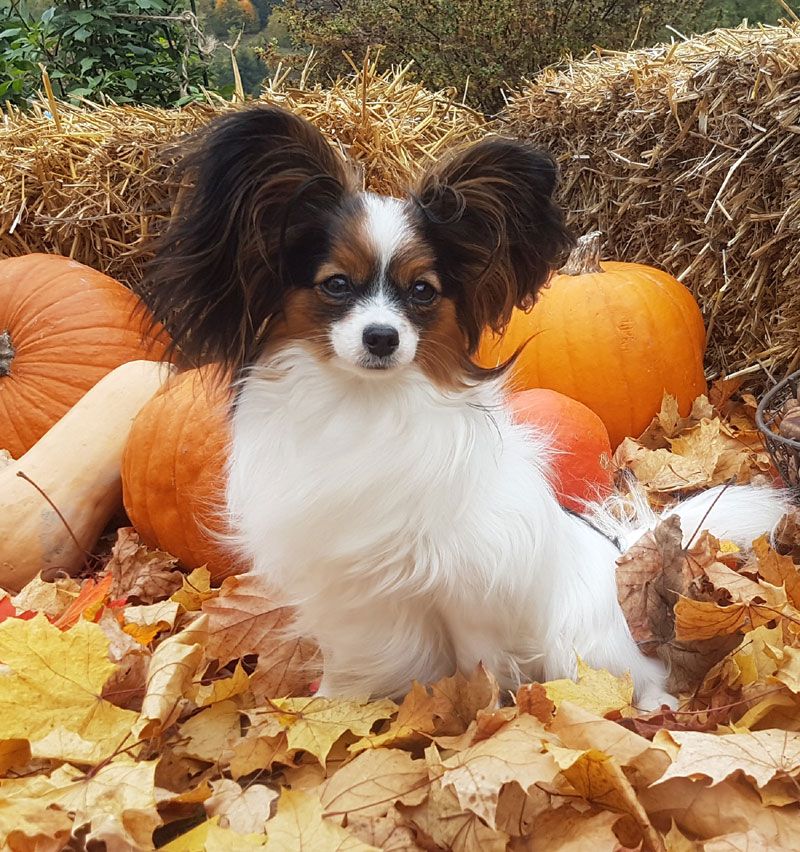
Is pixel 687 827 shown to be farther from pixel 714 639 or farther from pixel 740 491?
pixel 740 491

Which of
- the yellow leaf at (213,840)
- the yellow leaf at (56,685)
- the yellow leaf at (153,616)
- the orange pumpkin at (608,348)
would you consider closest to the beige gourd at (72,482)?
the yellow leaf at (153,616)

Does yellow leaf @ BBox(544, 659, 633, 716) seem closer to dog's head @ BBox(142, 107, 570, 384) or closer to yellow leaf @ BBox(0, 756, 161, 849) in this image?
dog's head @ BBox(142, 107, 570, 384)

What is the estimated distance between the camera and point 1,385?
11.3ft

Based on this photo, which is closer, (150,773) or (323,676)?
(150,773)

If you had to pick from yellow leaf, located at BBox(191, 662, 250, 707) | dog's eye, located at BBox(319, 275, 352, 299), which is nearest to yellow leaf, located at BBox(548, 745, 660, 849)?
yellow leaf, located at BBox(191, 662, 250, 707)

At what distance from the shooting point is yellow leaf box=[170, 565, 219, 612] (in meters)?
2.49

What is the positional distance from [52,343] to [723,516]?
2598mm

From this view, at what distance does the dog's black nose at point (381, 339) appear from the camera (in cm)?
155

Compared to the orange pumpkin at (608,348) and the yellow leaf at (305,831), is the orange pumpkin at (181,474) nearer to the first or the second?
the orange pumpkin at (608,348)

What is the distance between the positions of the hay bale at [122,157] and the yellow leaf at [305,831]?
2.84m

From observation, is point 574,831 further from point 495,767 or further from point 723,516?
point 723,516

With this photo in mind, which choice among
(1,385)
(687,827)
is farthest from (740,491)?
(1,385)

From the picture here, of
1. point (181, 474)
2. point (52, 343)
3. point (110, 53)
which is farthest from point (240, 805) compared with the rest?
point (110, 53)

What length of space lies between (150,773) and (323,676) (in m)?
0.64
